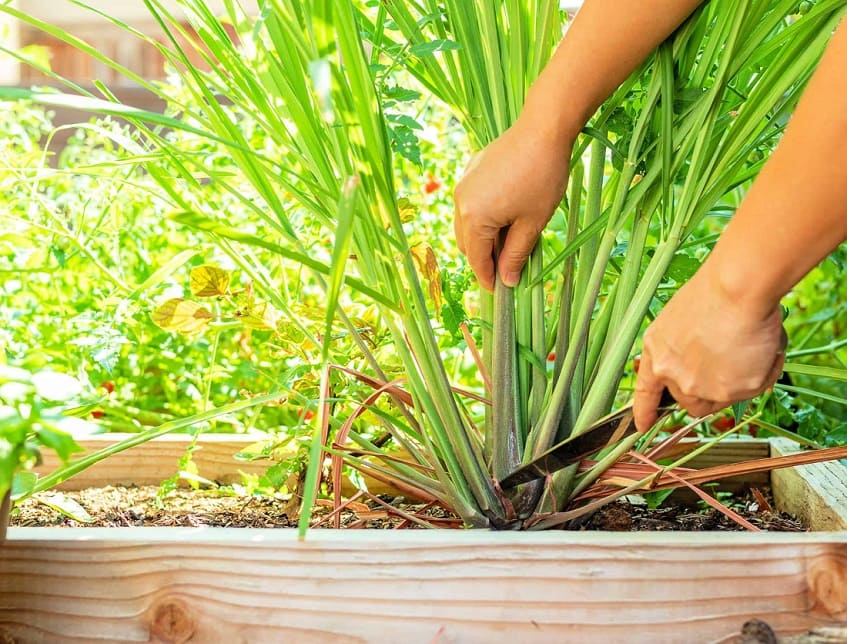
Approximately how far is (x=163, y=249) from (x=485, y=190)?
0.97m

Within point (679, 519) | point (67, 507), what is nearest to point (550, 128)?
point (679, 519)

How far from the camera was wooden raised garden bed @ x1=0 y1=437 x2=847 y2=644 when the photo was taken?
649 mm

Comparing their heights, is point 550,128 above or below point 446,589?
above

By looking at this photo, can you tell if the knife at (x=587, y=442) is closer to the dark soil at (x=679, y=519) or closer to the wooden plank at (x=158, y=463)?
the dark soil at (x=679, y=519)

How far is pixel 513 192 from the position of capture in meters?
0.76

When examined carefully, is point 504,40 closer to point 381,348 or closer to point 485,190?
point 485,190

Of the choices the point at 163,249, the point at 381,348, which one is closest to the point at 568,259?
the point at 381,348

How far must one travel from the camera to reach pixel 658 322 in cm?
67

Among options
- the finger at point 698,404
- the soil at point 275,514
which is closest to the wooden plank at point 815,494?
the soil at point 275,514

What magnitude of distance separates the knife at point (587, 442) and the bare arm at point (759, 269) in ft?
0.08

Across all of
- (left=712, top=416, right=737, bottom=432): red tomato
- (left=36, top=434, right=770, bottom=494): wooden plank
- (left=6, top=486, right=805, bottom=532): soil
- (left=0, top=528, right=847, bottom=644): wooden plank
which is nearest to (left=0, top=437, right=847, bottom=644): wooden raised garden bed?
(left=0, top=528, right=847, bottom=644): wooden plank

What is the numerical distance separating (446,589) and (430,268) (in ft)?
1.11

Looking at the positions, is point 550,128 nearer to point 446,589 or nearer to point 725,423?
point 446,589

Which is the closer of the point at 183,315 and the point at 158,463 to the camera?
the point at 183,315
